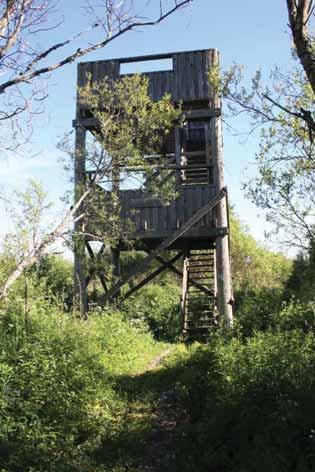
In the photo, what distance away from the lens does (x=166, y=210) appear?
14.2 m

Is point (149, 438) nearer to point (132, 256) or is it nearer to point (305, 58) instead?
point (305, 58)

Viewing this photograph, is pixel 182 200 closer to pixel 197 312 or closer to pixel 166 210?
pixel 166 210

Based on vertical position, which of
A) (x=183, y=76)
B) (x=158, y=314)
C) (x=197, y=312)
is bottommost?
(x=158, y=314)

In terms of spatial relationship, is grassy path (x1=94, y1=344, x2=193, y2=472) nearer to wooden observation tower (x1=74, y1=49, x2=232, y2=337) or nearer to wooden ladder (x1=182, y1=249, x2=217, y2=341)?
wooden ladder (x1=182, y1=249, x2=217, y2=341)

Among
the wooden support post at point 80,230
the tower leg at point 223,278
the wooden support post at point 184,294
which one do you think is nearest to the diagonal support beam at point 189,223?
the tower leg at point 223,278

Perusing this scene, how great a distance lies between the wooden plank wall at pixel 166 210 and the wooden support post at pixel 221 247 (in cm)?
31

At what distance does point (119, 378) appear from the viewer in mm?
8797

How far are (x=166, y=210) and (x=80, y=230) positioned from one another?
100 inches

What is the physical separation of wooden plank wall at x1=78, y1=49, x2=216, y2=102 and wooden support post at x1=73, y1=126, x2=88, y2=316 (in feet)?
6.67

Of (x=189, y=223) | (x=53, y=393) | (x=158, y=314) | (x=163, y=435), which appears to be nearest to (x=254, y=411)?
(x=163, y=435)

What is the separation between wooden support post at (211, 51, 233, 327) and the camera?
1372cm

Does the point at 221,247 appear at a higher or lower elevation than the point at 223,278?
higher

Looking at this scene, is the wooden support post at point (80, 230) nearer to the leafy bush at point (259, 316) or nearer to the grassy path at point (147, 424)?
the grassy path at point (147, 424)

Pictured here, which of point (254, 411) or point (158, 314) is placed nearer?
point (254, 411)
